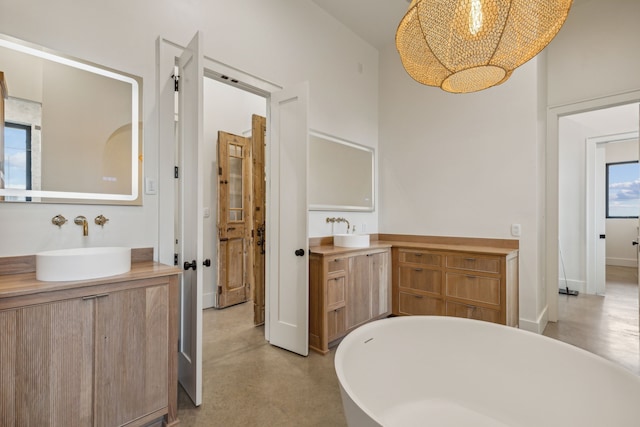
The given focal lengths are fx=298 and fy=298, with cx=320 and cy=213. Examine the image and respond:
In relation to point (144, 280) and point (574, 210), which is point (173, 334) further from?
point (574, 210)

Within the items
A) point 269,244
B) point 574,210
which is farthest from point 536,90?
point 269,244

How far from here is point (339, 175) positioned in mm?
3465

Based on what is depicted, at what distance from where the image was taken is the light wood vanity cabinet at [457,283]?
105 inches

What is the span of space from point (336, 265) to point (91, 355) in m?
1.77

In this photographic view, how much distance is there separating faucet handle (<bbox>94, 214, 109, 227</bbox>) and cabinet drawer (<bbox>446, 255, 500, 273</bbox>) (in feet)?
9.30

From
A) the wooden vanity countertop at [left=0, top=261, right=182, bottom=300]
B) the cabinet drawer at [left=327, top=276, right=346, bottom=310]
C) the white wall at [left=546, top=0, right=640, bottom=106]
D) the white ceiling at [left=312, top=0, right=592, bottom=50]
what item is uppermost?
the white ceiling at [left=312, top=0, right=592, bottom=50]

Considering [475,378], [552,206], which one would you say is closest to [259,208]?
[475,378]

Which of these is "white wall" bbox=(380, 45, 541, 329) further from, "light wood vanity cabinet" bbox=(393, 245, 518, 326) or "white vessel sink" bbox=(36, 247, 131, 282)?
"white vessel sink" bbox=(36, 247, 131, 282)

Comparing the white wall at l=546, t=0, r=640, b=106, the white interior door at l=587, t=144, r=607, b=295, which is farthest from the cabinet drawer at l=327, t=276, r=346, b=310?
the white interior door at l=587, t=144, r=607, b=295

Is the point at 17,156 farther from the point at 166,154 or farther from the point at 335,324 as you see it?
the point at 335,324

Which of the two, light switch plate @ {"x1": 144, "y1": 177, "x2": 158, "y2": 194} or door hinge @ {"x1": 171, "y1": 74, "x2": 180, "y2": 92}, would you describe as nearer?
light switch plate @ {"x1": 144, "y1": 177, "x2": 158, "y2": 194}

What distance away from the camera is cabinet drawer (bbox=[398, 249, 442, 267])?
301 centimetres

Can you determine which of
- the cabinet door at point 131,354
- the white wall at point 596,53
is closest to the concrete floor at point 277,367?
the cabinet door at point 131,354

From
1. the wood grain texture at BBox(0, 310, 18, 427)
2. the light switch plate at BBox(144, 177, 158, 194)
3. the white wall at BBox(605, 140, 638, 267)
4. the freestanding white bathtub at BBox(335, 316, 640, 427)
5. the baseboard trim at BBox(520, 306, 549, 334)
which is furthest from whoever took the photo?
the white wall at BBox(605, 140, 638, 267)
